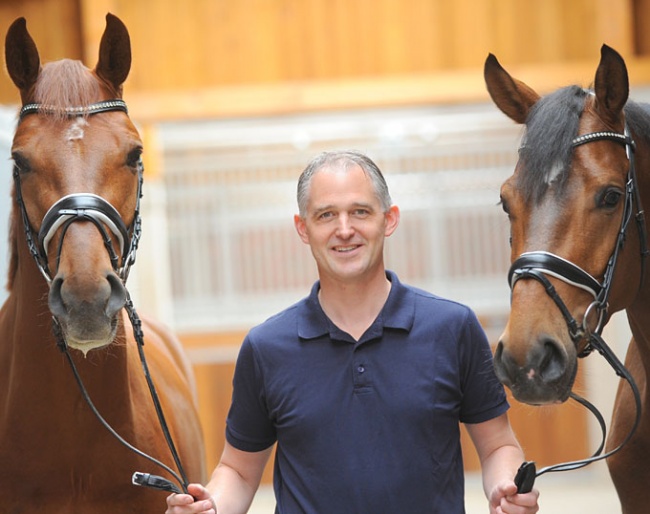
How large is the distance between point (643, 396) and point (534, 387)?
2.21 feet

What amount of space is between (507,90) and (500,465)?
2.91ft

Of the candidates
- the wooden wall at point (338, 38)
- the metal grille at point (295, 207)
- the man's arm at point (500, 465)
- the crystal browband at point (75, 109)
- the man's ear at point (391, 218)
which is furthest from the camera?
the wooden wall at point (338, 38)

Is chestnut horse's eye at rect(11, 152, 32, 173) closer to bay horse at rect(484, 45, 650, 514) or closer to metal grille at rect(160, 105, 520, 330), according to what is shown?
bay horse at rect(484, 45, 650, 514)

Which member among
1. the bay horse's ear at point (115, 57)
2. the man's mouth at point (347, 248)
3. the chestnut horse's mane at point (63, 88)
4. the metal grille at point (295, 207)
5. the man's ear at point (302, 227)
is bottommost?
the metal grille at point (295, 207)

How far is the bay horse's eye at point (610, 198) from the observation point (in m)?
2.15

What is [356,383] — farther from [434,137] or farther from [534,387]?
[434,137]

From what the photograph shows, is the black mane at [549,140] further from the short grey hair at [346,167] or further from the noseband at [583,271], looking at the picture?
the short grey hair at [346,167]

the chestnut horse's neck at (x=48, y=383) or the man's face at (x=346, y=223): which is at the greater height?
the man's face at (x=346, y=223)

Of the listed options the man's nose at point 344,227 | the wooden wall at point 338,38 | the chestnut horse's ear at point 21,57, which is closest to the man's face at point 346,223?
the man's nose at point 344,227

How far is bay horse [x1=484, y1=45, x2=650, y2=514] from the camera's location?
2.01 m

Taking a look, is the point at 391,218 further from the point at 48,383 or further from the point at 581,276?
the point at 48,383

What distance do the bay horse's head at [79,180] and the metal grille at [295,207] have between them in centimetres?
426

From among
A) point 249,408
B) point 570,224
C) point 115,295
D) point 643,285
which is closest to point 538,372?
point 570,224

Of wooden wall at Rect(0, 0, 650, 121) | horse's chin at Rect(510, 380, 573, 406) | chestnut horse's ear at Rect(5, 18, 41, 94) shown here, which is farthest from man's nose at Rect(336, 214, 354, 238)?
wooden wall at Rect(0, 0, 650, 121)
